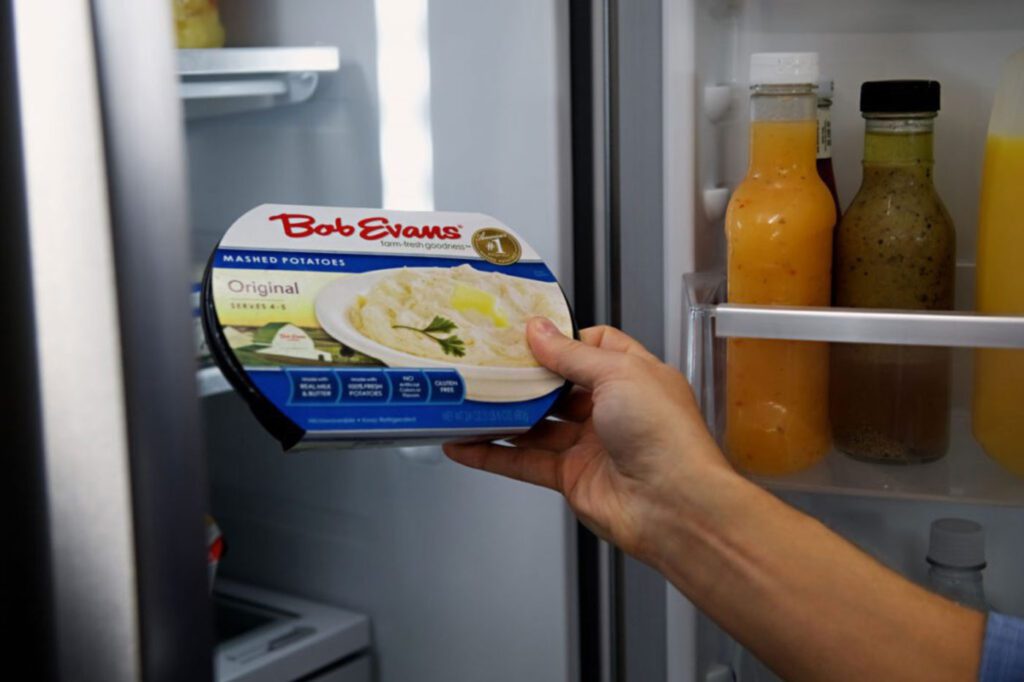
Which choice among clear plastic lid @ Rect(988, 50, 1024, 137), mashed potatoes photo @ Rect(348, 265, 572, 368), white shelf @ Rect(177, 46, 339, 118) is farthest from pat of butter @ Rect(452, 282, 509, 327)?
clear plastic lid @ Rect(988, 50, 1024, 137)

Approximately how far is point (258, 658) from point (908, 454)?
639 millimetres

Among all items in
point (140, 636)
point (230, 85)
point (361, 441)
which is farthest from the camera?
point (230, 85)

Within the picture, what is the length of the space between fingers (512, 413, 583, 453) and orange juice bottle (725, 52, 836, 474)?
5.7 inches

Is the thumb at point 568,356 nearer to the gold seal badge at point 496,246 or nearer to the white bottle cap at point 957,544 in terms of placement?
the gold seal badge at point 496,246

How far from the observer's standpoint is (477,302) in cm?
89

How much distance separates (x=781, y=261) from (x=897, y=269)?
97 mm

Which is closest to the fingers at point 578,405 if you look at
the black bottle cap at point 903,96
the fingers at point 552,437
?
the fingers at point 552,437

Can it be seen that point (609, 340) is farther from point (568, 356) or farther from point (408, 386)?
point (408, 386)

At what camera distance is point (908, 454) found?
0.98 meters

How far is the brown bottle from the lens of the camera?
0.94m

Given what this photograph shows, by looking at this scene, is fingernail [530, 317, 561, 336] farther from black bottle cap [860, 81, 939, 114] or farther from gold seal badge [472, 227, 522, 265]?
black bottle cap [860, 81, 939, 114]

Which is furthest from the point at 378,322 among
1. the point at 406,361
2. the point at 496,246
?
the point at 496,246

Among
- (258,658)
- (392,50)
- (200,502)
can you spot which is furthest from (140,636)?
(392,50)

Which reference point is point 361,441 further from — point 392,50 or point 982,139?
point 982,139
